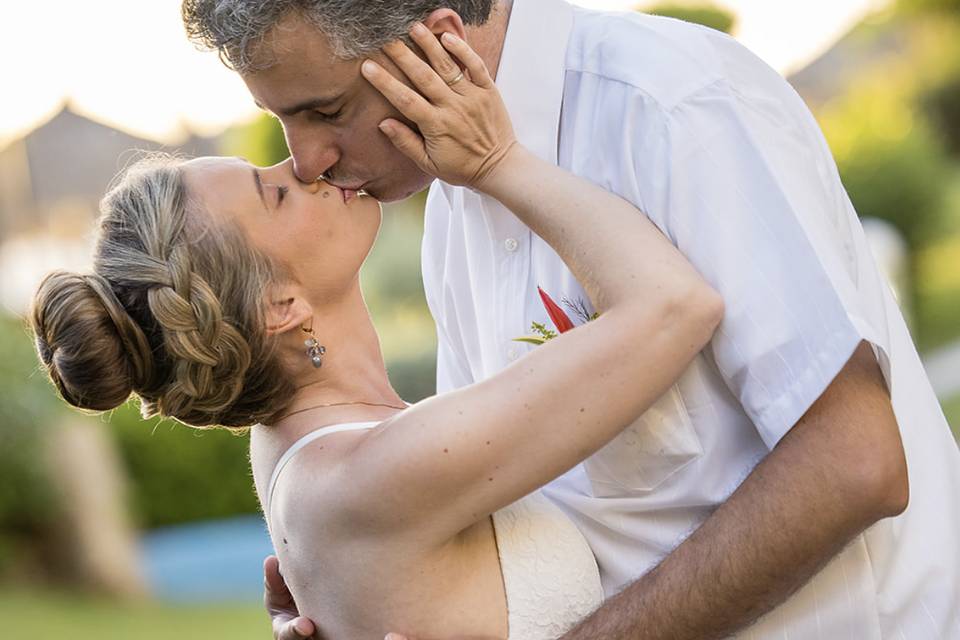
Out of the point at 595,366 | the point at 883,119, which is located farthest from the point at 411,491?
the point at 883,119

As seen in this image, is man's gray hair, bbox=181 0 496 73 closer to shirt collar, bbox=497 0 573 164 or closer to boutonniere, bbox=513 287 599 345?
shirt collar, bbox=497 0 573 164

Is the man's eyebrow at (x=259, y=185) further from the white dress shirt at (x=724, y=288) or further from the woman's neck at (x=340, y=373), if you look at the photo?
the white dress shirt at (x=724, y=288)

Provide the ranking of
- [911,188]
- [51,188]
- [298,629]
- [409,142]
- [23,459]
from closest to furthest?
[409,142] → [298,629] → [23,459] → [911,188] → [51,188]

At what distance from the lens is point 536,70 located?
242 centimetres

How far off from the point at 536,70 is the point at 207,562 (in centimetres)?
778

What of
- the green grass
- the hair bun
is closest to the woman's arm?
the hair bun

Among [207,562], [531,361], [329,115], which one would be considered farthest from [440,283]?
[207,562]

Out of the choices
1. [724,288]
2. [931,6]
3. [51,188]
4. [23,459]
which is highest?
[724,288]

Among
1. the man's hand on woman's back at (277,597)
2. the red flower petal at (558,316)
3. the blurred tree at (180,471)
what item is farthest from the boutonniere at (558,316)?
the blurred tree at (180,471)

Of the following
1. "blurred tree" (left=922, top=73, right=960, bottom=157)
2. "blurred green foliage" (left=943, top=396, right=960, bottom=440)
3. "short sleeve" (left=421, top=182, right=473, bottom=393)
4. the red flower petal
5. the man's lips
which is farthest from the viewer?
"blurred tree" (left=922, top=73, right=960, bottom=157)

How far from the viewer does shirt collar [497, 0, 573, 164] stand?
7.86 ft

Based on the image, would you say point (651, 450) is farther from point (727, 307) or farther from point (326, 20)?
point (326, 20)

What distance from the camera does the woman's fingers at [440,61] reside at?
226 centimetres

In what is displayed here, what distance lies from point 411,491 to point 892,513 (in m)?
0.76
